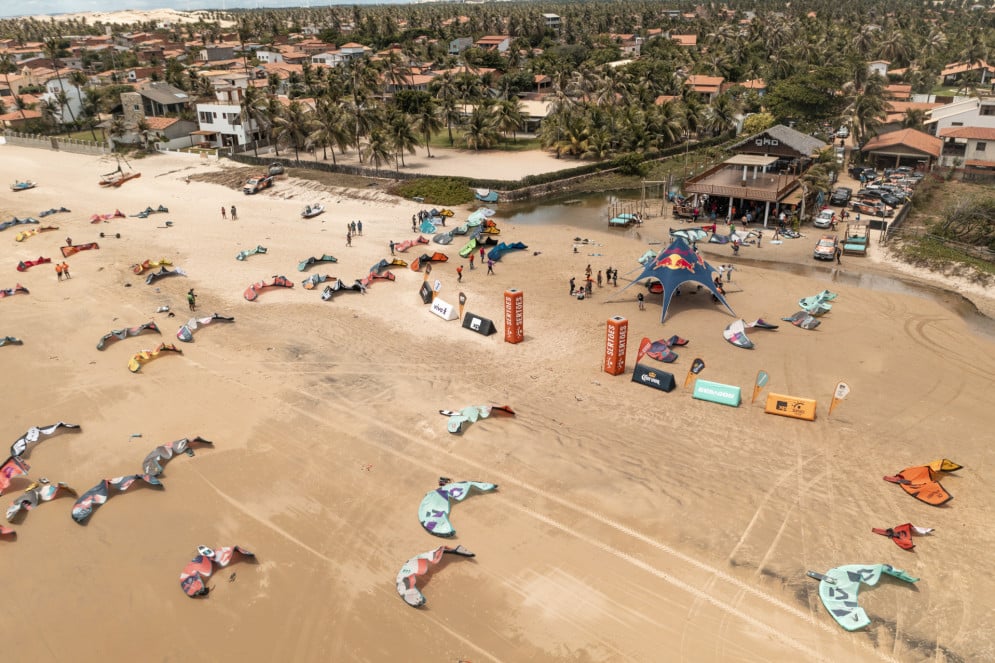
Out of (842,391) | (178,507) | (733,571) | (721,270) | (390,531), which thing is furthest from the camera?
(721,270)

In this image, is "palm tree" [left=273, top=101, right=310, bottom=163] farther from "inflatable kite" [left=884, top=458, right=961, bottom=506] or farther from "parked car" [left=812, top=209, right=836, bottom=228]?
"inflatable kite" [left=884, top=458, right=961, bottom=506]

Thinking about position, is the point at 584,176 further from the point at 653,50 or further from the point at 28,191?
the point at 653,50

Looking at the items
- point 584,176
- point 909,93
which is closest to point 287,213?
point 584,176

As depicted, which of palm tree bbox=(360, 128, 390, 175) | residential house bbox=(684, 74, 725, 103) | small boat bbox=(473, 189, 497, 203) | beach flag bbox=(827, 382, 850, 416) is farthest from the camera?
residential house bbox=(684, 74, 725, 103)

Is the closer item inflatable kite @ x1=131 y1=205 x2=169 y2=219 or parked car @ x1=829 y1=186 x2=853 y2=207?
parked car @ x1=829 y1=186 x2=853 y2=207

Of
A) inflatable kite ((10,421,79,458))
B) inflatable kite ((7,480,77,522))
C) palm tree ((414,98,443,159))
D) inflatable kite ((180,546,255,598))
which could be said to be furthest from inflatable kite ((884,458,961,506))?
palm tree ((414,98,443,159))
